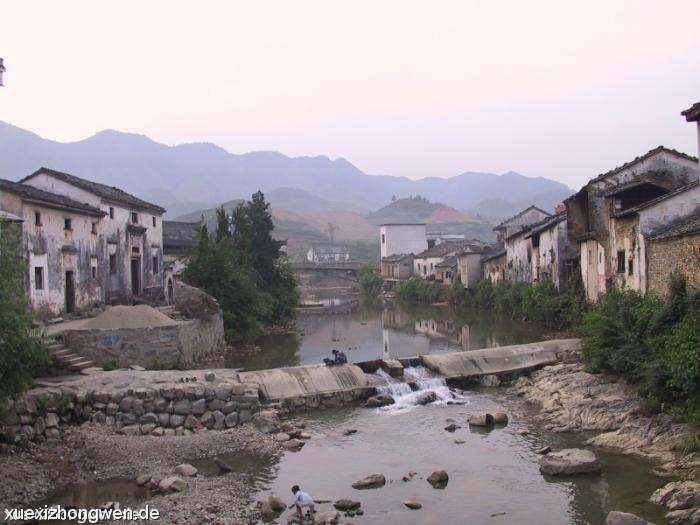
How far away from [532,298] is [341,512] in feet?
81.3

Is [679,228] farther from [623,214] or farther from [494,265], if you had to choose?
[494,265]

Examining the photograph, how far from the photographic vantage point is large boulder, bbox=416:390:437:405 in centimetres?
1963

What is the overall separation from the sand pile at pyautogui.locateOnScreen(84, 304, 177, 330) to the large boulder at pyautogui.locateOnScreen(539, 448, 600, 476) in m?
13.6

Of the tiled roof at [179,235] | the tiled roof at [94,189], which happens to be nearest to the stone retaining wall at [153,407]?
the tiled roof at [94,189]

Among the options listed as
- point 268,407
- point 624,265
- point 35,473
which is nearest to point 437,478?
point 268,407

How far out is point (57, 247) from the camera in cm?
2453

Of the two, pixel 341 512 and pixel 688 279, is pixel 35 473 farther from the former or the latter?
pixel 688 279

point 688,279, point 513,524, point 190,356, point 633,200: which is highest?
point 633,200

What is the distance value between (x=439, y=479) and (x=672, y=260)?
30.9 feet

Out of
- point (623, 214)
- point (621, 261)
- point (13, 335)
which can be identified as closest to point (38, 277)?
point (13, 335)

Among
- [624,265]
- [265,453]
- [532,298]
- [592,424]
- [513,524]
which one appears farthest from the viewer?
[532,298]

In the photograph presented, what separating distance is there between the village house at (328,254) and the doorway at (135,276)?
234 feet

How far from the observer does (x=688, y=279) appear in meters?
17.0

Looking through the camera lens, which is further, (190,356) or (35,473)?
(190,356)
